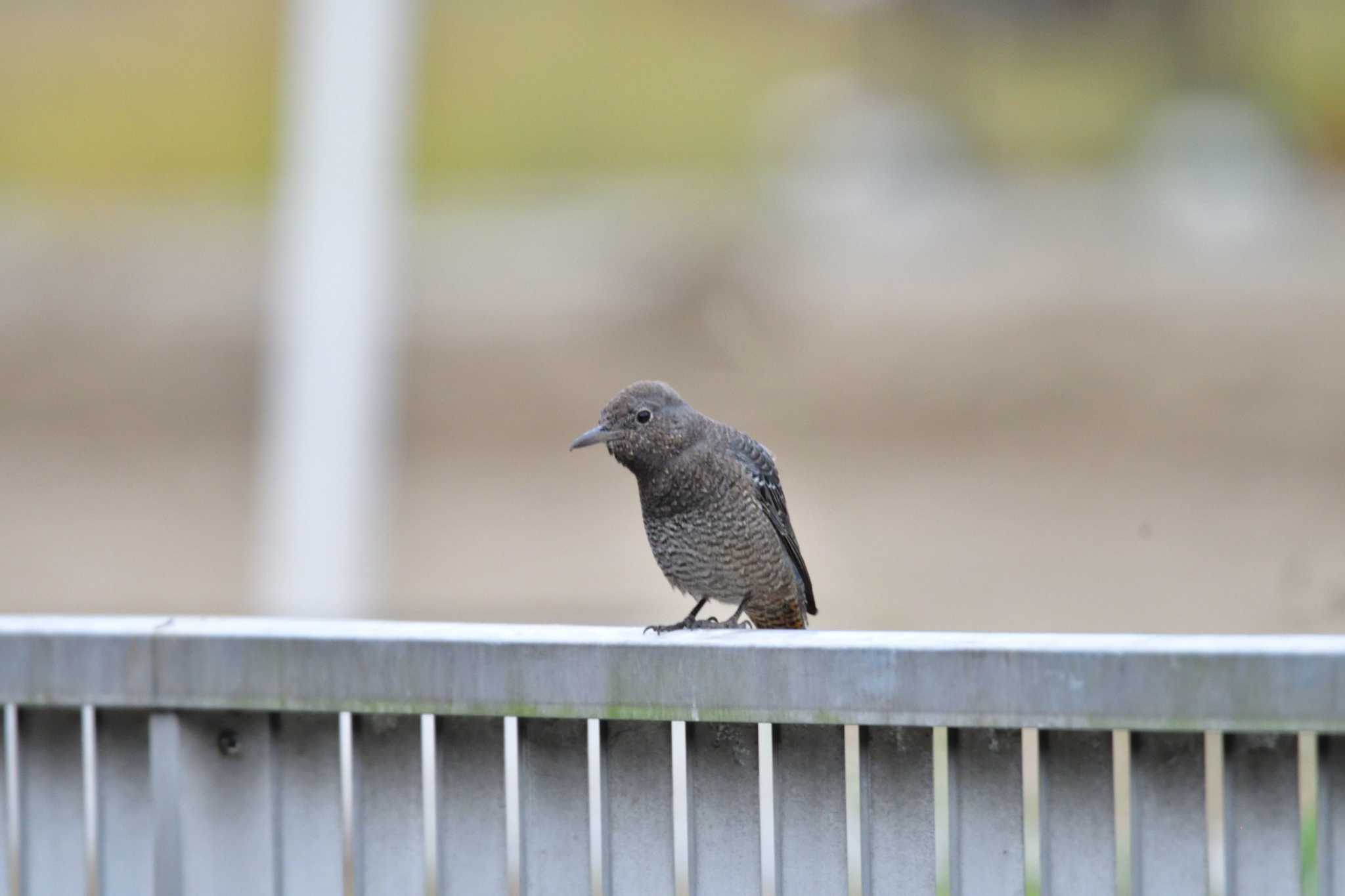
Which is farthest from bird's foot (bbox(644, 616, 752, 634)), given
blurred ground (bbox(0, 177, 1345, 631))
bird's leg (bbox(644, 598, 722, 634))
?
blurred ground (bbox(0, 177, 1345, 631))

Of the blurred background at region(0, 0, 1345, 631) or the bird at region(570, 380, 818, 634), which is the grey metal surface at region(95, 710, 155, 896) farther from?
the blurred background at region(0, 0, 1345, 631)

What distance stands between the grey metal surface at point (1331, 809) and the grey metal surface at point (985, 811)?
15.9 inches

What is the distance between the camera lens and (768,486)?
3.99 metres

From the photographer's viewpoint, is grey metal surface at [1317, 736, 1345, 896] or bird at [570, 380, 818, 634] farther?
bird at [570, 380, 818, 634]

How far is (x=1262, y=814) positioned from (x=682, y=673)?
0.83 m

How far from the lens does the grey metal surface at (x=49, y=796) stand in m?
2.56

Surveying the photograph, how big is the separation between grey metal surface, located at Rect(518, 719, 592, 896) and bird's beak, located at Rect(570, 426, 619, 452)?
3.45 ft

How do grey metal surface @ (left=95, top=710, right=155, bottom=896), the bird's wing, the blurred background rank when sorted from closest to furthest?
grey metal surface @ (left=95, top=710, right=155, bottom=896) < the bird's wing < the blurred background

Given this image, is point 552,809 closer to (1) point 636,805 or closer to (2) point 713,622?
(1) point 636,805

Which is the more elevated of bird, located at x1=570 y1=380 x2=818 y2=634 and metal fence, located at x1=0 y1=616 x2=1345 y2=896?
bird, located at x1=570 y1=380 x2=818 y2=634

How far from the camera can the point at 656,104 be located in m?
17.0

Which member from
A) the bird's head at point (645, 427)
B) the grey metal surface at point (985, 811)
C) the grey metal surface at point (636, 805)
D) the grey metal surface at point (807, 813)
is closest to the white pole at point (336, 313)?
the bird's head at point (645, 427)

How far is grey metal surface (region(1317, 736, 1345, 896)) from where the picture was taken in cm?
218

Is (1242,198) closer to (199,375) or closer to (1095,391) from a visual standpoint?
(1095,391)
